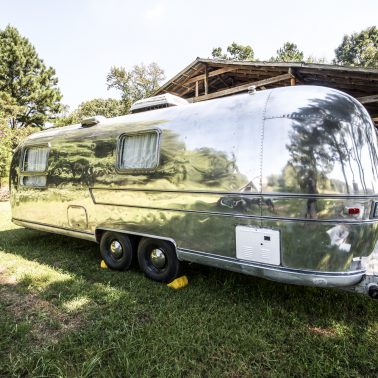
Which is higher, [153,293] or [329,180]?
[329,180]

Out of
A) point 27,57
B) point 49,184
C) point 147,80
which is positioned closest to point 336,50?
point 147,80

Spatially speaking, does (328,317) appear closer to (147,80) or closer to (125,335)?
(125,335)

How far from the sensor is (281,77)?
9.30 m

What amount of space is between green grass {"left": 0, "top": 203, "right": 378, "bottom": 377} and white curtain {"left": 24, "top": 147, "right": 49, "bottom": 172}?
7.80 feet

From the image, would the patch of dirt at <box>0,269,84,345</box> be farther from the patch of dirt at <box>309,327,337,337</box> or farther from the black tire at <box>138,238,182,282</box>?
the patch of dirt at <box>309,327,337,337</box>

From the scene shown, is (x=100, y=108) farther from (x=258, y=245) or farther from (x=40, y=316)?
(x=258, y=245)

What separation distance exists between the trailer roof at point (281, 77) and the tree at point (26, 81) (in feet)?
72.3

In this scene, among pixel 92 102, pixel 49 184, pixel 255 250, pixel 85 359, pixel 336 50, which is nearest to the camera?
pixel 85 359

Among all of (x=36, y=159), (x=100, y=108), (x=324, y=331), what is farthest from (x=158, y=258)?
(x=100, y=108)

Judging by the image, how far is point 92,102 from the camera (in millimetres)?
39312

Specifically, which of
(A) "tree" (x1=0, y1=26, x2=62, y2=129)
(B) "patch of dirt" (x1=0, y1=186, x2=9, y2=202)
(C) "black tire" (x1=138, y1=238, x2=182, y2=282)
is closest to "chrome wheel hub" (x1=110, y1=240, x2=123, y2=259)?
(C) "black tire" (x1=138, y1=238, x2=182, y2=282)

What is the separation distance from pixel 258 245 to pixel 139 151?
2.40 m

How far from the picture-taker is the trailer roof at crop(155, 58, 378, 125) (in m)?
7.87

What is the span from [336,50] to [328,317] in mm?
61109
